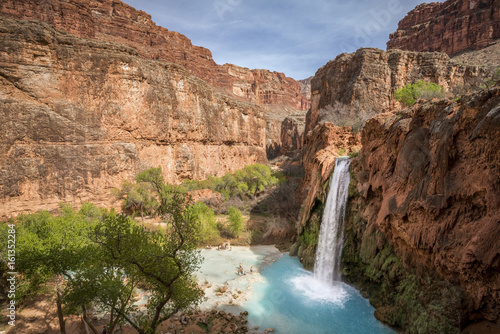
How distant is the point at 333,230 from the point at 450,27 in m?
65.1

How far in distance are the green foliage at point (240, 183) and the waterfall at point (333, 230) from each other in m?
20.4

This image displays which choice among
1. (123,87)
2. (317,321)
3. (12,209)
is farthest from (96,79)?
(317,321)

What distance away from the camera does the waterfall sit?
47.4ft

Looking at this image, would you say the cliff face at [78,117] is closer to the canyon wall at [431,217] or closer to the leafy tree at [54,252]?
the leafy tree at [54,252]

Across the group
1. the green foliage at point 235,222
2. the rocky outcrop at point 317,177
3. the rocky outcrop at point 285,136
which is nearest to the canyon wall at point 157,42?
the rocky outcrop at point 285,136

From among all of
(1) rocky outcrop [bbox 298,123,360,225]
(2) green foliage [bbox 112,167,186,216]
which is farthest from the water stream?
(2) green foliage [bbox 112,167,186,216]

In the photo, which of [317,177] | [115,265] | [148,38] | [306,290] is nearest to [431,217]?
[306,290]

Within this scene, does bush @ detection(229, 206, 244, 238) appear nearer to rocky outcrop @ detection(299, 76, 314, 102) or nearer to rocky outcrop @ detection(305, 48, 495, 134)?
rocky outcrop @ detection(305, 48, 495, 134)

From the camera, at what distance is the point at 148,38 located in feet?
210

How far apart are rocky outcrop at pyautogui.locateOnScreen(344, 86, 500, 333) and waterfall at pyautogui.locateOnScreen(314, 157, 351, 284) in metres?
2.11

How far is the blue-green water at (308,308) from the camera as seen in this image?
1065 centimetres

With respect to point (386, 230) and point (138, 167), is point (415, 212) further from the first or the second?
point (138, 167)

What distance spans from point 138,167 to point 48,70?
40.8ft

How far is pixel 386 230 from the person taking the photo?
11.2 metres
